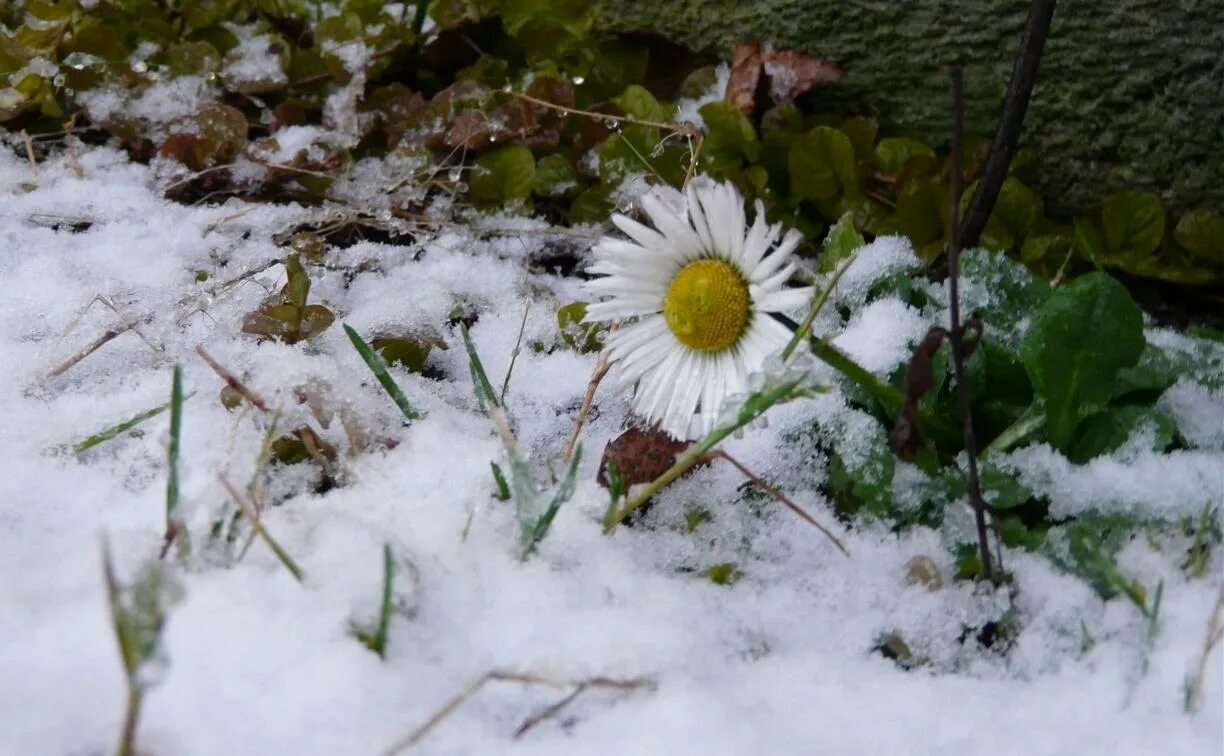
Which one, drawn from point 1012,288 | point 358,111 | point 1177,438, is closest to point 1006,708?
point 1177,438

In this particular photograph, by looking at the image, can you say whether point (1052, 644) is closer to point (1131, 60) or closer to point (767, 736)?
point (767, 736)

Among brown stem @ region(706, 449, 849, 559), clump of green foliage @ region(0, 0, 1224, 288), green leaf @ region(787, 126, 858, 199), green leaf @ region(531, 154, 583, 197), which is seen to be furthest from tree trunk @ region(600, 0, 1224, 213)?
brown stem @ region(706, 449, 849, 559)

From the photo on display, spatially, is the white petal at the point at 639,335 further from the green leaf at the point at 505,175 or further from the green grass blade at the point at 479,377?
the green leaf at the point at 505,175

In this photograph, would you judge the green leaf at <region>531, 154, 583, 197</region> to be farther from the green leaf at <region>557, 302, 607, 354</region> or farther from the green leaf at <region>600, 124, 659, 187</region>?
the green leaf at <region>557, 302, 607, 354</region>

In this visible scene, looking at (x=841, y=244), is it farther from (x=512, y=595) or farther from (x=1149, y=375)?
(x=512, y=595)

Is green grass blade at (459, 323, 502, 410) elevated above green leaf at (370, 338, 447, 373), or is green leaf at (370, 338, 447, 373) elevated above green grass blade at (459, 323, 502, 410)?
green grass blade at (459, 323, 502, 410)
